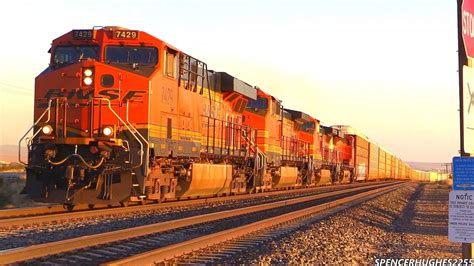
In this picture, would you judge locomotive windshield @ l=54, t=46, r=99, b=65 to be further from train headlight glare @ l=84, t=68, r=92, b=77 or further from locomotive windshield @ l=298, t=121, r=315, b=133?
locomotive windshield @ l=298, t=121, r=315, b=133

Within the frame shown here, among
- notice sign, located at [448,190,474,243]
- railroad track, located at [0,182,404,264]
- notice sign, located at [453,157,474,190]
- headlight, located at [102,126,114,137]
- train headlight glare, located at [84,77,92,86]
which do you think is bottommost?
railroad track, located at [0,182,404,264]

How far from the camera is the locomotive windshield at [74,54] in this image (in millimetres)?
14875

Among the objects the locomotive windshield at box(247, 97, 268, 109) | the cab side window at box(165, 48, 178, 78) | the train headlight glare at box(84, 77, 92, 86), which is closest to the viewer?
the train headlight glare at box(84, 77, 92, 86)

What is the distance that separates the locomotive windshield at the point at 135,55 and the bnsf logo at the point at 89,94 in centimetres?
96

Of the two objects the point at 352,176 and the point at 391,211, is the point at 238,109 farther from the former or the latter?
the point at 352,176

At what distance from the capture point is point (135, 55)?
15.1 metres

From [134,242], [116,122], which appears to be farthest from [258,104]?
[134,242]

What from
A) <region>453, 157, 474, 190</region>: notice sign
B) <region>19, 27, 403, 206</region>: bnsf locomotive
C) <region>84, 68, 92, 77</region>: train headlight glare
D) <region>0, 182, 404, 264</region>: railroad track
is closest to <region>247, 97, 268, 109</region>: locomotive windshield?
Answer: <region>19, 27, 403, 206</region>: bnsf locomotive

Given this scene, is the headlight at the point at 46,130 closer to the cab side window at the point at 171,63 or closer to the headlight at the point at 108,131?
the headlight at the point at 108,131

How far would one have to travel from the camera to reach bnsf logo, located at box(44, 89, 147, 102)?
14281 millimetres

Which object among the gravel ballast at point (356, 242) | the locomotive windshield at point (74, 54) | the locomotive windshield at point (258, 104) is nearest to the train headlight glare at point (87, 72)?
the locomotive windshield at point (74, 54)

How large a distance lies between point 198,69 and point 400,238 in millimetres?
9166

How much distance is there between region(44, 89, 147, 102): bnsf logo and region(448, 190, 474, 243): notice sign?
10480 millimetres

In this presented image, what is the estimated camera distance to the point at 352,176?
5362 centimetres
